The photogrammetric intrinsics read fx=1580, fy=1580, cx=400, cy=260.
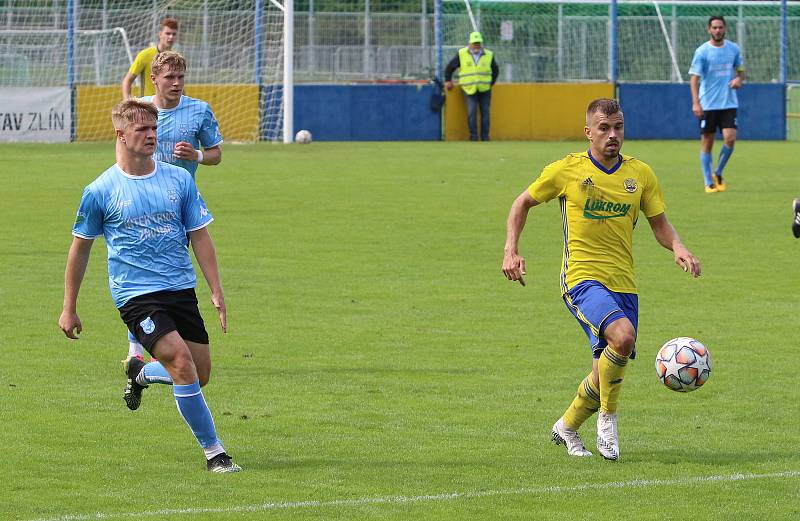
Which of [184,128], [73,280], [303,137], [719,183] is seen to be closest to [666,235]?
[73,280]

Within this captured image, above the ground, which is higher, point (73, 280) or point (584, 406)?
point (73, 280)

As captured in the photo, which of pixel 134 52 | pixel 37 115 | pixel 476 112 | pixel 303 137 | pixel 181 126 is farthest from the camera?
pixel 134 52

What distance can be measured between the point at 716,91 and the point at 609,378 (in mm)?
15227

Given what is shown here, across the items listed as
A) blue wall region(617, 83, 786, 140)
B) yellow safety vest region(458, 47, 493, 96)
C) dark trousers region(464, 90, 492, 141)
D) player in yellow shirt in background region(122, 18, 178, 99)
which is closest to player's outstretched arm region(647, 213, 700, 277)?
player in yellow shirt in background region(122, 18, 178, 99)

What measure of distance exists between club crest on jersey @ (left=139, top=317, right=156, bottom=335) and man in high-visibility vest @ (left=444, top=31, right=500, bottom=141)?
25637 millimetres

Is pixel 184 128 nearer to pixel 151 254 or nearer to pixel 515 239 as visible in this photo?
pixel 151 254

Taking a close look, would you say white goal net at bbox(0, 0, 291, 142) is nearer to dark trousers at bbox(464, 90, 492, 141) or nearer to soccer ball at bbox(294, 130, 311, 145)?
soccer ball at bbox(294, 130, 311, 145)

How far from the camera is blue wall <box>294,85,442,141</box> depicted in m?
→ 32.3

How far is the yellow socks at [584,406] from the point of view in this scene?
7898 mm

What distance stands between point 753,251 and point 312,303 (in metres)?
5.40

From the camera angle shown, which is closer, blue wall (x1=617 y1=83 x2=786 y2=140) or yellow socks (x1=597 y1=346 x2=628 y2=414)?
yellow socks (x1=597 y1=346 x2=628 y2=414)

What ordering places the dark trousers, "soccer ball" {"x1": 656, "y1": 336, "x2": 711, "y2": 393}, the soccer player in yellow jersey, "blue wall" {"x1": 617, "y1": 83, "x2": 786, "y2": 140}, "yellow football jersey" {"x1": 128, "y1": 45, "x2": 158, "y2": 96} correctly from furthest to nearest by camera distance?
"blue wall" {"x1": 617, "y1": 83, "x2": 786, "y2": 140}
the dark trousers
"yellow football jersey" {"x1": 128, "y1": 45, "x2": 158, "y2": 96}
"soccer ball" {"x1": 656, "y1": 336, "x2": 711, "y2": 393}
the soccer player in yellow jersey

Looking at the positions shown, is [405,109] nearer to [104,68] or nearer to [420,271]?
[104,68]

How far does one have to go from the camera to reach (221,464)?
291 inches
